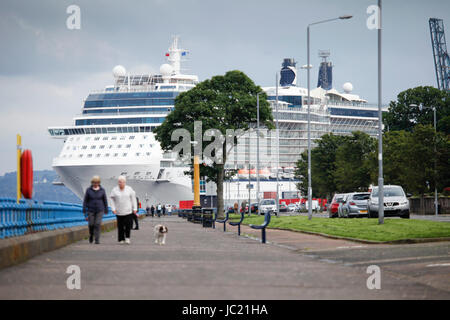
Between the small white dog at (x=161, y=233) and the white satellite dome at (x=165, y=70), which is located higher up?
the white satellite dome at (x=165, y=70)

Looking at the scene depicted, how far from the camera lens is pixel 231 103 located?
59.8 metres

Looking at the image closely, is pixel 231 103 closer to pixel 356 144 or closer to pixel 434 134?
pixel 434 134

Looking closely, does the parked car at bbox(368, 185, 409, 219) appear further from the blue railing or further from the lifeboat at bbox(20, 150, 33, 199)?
the lifeboat at bbox(20, 150, 33, 199)

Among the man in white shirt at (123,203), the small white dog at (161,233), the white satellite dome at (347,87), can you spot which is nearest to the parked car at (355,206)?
the small white dog at (161,233)

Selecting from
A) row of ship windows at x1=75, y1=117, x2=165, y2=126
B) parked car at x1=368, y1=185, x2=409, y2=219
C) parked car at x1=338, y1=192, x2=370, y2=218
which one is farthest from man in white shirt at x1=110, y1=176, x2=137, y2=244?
row of ship windows at x1=75, y1=117, x2=165, y2=126

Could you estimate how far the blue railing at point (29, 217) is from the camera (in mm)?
12211

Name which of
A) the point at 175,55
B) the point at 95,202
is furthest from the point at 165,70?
the point at 95,202

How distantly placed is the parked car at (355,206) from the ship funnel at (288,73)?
11553cm

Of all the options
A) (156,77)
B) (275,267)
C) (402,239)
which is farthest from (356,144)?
(275,267)

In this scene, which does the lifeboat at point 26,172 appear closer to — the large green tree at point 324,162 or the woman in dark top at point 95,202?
the woman in dark top at point 95,202

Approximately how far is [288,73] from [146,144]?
69.1 meters

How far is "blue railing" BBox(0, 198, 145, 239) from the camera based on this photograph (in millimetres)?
12211

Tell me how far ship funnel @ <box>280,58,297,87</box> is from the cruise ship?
3185 cm
